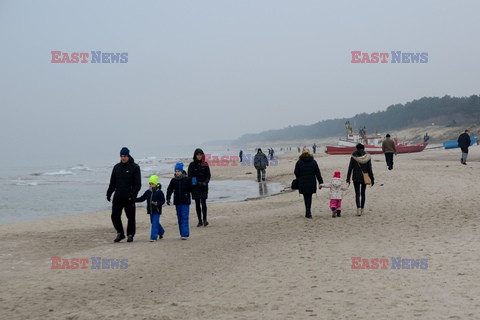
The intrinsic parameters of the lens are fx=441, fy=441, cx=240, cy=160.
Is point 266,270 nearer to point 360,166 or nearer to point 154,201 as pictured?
point 154,201

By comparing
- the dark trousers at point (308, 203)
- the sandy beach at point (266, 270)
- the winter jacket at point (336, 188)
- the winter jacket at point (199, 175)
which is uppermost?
the winter jacket at point (199, 175)

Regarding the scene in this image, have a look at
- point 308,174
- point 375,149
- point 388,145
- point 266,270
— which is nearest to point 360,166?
point 308,174

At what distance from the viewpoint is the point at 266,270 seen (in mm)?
6996

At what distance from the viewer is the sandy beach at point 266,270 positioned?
5.28 metres

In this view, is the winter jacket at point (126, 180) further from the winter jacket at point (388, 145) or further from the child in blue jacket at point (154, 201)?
the winter jacket at point (388, 145)

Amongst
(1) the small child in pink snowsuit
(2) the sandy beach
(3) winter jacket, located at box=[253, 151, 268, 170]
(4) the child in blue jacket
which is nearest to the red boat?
(3) winter jacket, located at box=[253, 151, 268, 170]

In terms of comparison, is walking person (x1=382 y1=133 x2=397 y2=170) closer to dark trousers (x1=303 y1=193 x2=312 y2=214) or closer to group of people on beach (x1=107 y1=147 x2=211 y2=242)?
dark trousers (x1=303 y1=193 x2=312 y2=214)

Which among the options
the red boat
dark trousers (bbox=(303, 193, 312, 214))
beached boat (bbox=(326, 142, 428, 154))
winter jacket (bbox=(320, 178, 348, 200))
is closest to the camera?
winter jacket (bbox=(320, 178, 348, 200))

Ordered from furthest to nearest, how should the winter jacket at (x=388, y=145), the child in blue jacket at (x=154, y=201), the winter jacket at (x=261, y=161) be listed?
the winter jacket at (x=261, y=161) < the winter jacket at (x=388, y=145) < the child in blue jacket at (x=154, y=201)

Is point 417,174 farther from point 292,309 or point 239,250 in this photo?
point 292,309

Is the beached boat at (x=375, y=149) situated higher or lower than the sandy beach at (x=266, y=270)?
higher

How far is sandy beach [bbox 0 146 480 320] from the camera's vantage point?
528 centimetres

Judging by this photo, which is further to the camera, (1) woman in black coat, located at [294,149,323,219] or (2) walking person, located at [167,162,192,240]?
(1) woman in black coat, located at [294,149,323,219]

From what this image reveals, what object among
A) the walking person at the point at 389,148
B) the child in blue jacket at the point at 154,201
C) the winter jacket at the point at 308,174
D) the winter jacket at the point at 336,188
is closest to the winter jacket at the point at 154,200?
the child in blue jacket at the point at 154,201
